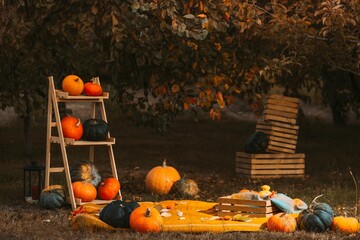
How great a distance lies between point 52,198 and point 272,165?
14.9ft

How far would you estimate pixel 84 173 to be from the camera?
36.4 feet

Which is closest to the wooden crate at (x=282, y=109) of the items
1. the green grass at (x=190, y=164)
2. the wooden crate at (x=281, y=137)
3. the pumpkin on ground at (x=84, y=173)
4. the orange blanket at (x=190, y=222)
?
the wooden crate at (x=281, y=137)

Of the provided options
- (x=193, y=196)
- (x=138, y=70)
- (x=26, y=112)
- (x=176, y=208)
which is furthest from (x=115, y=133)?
(x=176, y=208)

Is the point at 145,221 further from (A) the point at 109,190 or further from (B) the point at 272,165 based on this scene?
(B) the point at 272,165

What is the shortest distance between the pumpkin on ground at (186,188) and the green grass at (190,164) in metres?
0.13

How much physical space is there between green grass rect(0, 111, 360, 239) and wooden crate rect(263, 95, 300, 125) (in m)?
0.99

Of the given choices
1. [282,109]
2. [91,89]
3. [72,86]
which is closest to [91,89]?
[91,89]

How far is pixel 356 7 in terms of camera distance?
11523 mm

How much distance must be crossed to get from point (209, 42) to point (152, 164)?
3.43 metres

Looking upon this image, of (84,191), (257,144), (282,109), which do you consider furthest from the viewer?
(282,109)

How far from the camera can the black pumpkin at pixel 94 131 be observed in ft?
35.7

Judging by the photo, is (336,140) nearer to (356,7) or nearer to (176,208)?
(356,7)

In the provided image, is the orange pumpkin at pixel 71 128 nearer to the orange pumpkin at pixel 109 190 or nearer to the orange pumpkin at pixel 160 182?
the orange pumpkin at pixel 109 190

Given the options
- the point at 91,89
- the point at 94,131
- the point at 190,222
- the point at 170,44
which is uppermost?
the point at 170,44
